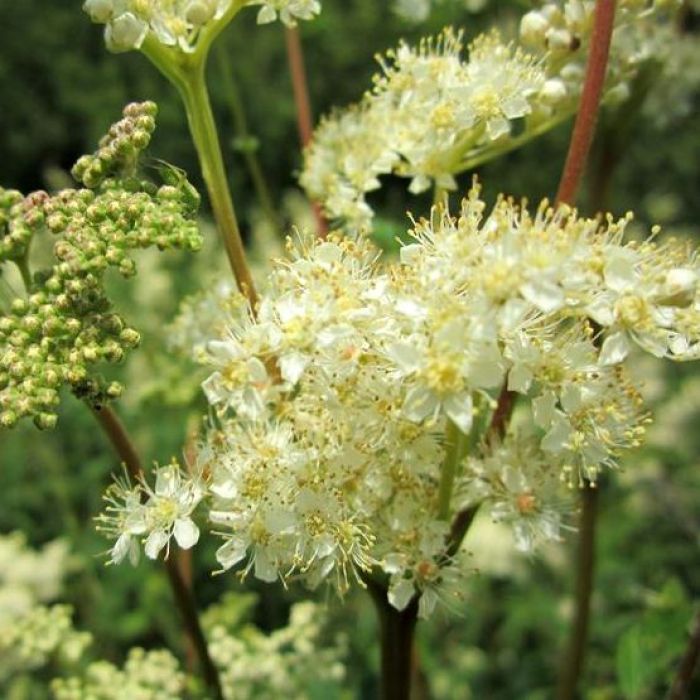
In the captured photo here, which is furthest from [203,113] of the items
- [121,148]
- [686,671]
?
[686,671]

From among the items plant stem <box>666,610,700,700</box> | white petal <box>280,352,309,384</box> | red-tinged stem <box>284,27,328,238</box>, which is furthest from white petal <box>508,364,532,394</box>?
red-tinged stem <box>284,27,328,238</box>

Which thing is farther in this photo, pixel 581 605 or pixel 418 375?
pixel 581 605

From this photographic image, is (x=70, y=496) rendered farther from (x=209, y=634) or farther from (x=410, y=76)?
(x=410, y=76)

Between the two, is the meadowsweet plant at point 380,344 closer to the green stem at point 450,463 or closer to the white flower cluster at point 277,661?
the green stem at point 450,463

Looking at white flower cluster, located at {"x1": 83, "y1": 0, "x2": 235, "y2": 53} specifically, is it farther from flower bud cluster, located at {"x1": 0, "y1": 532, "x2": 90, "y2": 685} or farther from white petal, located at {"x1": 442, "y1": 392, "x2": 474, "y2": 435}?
flower bud cluster, located at {"x1": 0, "y1": 532, "x2": 90, "y2": 685}

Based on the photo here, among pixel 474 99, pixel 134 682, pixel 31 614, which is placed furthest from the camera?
pixel 31 614

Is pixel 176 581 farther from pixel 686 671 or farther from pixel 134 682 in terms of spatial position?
pixel 686 671

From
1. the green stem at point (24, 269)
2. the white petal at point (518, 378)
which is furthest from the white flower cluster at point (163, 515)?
the white petal at point (518, 378)
